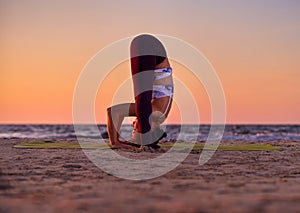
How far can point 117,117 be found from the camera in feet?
26.1

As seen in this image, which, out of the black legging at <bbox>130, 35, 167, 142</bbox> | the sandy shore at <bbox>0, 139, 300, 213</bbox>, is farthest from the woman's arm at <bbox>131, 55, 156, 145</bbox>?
the sandy shore at <bbox>0, 139, 300, 213</bbox>

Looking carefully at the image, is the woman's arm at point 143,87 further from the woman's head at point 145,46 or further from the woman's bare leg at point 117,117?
the woman's bare leg at point 117,117

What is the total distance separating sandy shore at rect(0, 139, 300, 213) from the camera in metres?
3.16

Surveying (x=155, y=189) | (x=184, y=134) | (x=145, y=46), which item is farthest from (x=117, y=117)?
(x=184, y=134)

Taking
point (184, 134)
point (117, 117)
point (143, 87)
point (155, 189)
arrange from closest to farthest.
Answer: point (155, 189)
point (143, 87)
point (117, 117)
point (184, 134)

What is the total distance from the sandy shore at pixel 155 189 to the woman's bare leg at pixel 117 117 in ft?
5.29

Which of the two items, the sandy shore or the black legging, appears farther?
the black legging

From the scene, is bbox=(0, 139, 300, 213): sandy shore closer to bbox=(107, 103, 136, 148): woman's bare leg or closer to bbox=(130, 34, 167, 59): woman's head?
bbox=(107, 103, 136, 148): woman's bare leg

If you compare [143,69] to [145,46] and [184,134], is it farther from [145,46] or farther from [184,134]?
[184,134]

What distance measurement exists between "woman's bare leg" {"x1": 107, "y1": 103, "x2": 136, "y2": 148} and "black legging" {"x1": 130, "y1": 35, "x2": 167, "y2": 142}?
479mm

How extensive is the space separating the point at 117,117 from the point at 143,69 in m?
1.09

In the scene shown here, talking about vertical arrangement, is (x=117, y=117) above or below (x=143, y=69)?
below

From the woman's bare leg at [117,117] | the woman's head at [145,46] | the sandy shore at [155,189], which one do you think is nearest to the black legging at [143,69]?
the woman's head at [145,46]

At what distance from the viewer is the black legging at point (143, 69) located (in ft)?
23.3
